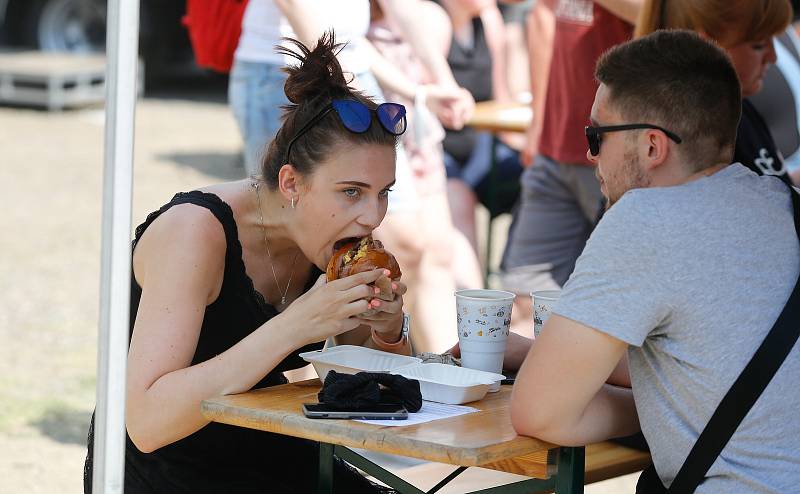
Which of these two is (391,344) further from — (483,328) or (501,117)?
(501,117)

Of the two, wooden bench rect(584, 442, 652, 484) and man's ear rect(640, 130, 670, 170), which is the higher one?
man's ear rect(640, 130, 670, 170)

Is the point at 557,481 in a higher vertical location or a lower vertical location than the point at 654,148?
lower

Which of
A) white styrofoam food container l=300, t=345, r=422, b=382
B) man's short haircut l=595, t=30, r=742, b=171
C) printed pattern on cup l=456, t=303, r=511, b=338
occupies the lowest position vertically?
white styrofoam food container l=300, t=345, r=422, b=382

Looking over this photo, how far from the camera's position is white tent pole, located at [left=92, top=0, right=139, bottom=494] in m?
1.81

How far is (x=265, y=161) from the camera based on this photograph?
256cm

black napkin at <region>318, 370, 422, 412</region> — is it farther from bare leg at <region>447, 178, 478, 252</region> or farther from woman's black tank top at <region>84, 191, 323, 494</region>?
bare leg at <region>447, 178, 478, 252</region>

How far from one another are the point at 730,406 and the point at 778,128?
2.55 metres

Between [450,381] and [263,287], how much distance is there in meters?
0.55

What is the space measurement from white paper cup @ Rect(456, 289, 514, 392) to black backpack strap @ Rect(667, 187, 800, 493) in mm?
462

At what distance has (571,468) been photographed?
2055 millimetres

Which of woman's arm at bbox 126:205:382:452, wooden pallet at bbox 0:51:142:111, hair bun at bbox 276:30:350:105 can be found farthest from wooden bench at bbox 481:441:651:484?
wooden pallet at bbox 0:51:142:111

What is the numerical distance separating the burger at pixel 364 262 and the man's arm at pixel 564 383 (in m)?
0.45

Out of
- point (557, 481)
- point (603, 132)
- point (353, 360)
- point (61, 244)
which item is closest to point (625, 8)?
point (603, 132)

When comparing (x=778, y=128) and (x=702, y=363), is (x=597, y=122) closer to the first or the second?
(x=702, y=363)
